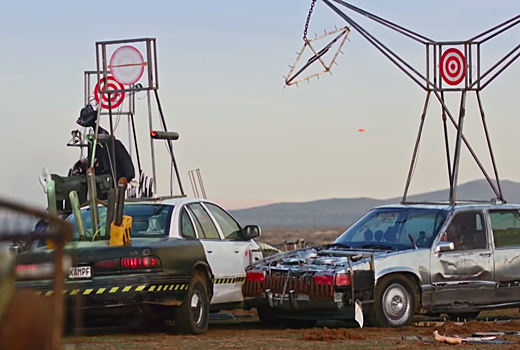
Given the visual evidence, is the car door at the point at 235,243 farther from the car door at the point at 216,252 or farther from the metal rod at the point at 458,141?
the metal rod at the point at 458,141

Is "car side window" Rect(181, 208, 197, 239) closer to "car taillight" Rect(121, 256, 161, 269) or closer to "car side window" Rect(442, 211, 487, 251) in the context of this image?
"car taillight" Rect(121, 256, 161, 269)

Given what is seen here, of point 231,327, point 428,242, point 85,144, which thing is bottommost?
point 231,327

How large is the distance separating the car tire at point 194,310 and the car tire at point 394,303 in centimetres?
198

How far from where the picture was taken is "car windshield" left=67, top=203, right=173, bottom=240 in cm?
1220

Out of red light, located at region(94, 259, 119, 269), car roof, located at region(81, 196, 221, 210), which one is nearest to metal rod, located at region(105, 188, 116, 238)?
red light, located at region(94, 259, 119, 269)

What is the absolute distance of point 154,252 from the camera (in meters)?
11.4

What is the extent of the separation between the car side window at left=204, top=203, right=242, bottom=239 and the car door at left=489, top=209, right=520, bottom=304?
3.33 metres

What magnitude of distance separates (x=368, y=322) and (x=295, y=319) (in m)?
1.31

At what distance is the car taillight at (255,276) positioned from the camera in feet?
42.4

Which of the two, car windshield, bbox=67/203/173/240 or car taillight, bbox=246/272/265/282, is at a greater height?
car windshield, bbox=67/203/173/240

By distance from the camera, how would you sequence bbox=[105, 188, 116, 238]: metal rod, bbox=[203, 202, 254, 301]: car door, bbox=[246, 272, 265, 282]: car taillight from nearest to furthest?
bbox=[105, 188, 116, 238]: metal rod, bbox=[246, 272, 265, 282]: car taillight, bbox=[203, 202, 254, 301]: car door

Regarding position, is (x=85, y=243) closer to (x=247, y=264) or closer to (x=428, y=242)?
(x=247, y=264)

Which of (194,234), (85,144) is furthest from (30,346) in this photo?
(85,144)

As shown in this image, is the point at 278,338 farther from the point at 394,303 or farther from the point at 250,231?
the point at 250,231
